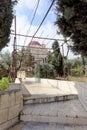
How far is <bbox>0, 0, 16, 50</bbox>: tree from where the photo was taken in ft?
17.5

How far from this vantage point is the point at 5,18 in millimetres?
5535

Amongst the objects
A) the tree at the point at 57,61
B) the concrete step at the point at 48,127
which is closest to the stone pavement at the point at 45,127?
the concrete step at the point at 48,127

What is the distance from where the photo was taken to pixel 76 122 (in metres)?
5.27

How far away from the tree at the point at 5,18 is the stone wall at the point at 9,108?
1394 mm

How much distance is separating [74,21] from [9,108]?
228cm

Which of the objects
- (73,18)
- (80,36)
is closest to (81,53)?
(80,36)

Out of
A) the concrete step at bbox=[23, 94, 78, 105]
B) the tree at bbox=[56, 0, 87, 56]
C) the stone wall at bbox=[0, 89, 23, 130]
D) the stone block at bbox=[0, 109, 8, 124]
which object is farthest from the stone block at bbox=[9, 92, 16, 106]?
the tree at bbox=[56, 0, 87, 56]

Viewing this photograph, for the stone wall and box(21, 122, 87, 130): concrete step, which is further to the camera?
box(21, 122, 87, 130): concrete step

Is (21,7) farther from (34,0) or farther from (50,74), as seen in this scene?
(50,74)

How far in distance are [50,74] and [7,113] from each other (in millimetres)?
11690

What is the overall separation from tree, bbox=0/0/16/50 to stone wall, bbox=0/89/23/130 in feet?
4.57

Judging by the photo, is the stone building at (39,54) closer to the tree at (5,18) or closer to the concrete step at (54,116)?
the tree at (5,18)

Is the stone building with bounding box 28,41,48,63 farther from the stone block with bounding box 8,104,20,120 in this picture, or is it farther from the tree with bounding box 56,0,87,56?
the tree with bounding box 56,0,87,56

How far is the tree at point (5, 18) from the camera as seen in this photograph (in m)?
5.34
